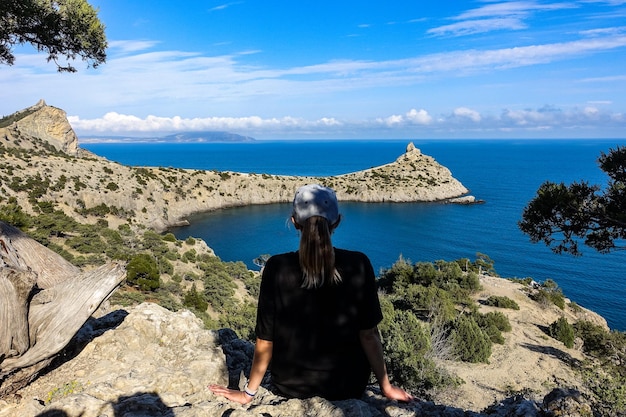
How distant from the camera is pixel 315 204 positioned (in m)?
2.55

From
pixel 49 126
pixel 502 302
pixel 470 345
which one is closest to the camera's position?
pixel 470 345

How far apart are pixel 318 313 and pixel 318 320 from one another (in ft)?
0.18

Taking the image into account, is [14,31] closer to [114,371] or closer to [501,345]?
[114,371]

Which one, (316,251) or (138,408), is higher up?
(316,251)

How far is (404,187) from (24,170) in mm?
73714

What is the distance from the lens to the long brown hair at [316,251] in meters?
2.49

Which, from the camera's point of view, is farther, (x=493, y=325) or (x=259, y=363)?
(x=493, y=325)

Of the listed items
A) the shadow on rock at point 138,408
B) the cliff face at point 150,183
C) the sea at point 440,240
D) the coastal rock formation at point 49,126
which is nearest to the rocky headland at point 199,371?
the shadow on rock at point 138,408

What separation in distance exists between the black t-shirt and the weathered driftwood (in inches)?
102

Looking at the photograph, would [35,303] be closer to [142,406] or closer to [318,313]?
[142,406]

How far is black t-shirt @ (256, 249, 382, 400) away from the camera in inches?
105

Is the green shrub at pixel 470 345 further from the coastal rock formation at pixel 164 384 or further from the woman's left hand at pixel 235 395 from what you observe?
the woman's left hand at pixel 235 395

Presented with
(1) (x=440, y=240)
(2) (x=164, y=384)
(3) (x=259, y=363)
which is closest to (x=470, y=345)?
(2) (x=164, y=384)

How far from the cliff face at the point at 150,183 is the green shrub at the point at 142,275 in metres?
30.1
